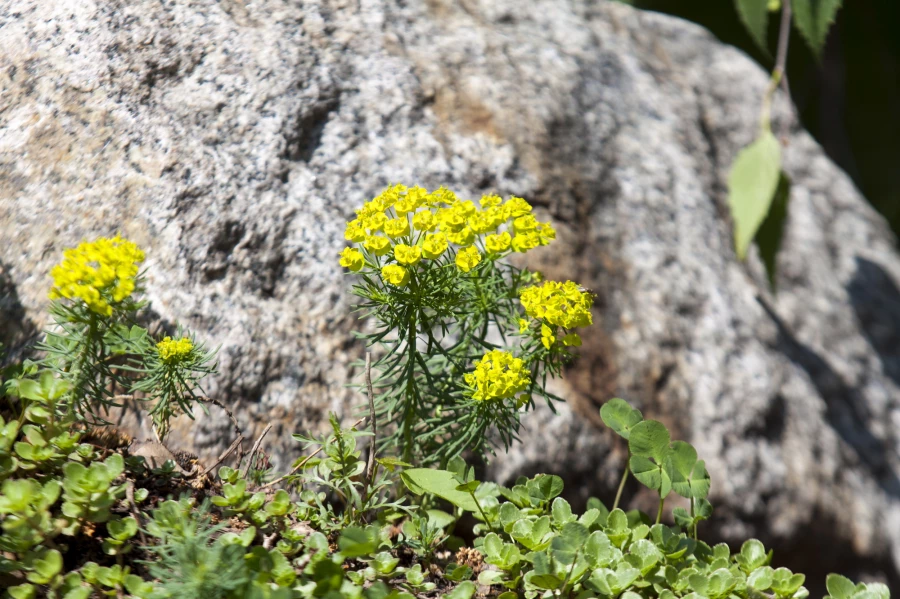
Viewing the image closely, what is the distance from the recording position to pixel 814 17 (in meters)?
2.82

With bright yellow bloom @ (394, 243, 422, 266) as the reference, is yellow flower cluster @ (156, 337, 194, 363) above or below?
below

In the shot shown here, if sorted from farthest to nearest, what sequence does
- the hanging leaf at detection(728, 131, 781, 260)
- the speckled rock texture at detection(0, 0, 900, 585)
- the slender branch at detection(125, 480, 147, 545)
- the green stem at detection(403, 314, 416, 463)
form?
the hanging leaf at detection(728, 131, 781, 260)
the speckled rock texture at detection(0, 0, 900, 585)
the green stem at detection(403, 314, 416, 463)
the slender branch at detection(125, 480, 147, 545)

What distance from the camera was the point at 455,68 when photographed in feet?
8.34

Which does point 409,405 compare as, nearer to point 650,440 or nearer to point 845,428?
point 650,440

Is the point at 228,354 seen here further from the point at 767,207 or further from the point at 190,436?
the point at 767,207

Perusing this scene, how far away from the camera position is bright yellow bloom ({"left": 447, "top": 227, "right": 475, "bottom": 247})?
1.46 metres

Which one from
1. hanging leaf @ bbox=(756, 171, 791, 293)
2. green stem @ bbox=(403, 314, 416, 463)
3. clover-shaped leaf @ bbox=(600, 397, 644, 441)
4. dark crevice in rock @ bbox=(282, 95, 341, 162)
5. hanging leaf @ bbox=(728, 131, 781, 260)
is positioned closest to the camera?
green stem @ bbox=(403, 314, 416, 463)

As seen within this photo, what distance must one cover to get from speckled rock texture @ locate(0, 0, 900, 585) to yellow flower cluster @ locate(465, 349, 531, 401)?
594mm

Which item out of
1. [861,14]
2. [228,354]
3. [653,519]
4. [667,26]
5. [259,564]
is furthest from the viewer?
[861,14]

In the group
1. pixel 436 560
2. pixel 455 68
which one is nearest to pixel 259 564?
pixel 436 560

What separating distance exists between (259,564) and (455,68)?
1.88m

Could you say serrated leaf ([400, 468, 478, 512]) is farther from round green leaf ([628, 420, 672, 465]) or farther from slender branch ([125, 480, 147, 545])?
slender branch ([125, 480, 147, 545])

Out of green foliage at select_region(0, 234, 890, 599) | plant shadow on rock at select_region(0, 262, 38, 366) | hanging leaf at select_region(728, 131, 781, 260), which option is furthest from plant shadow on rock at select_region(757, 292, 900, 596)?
plant shadow on rock at select_region(0, 262, 38, 366)

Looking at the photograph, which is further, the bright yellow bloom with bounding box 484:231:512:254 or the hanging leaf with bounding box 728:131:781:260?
the hanging leaf with bounding box 728:131:781:260
